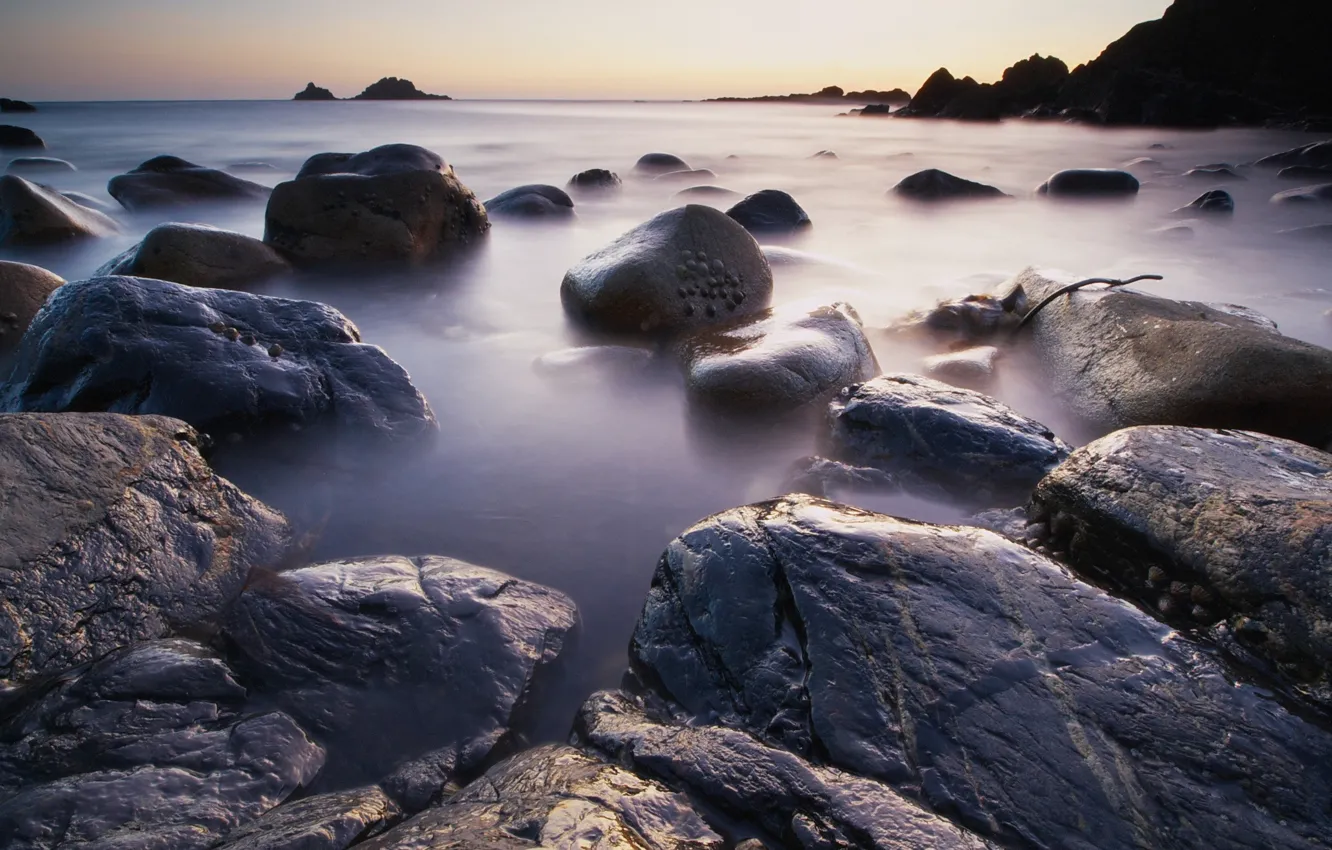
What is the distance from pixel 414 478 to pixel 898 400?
2.38 m

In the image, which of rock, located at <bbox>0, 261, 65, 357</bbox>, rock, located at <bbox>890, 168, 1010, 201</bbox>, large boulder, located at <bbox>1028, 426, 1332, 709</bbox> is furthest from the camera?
rock, located at <bbox>890, 168, 1010, 201</bbox>

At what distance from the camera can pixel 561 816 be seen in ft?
5.26

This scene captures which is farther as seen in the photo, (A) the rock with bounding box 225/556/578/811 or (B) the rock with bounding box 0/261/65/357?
(B) the rock with bounding box 0/261/65/357

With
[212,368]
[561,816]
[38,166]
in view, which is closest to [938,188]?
[212,368]

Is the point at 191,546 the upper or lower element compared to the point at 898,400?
lower

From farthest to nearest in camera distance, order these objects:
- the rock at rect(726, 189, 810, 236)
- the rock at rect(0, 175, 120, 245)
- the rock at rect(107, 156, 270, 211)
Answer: the rock at rect(107, 156, 270, 211)
the rock at rect(726, 189, 810, 236)
the rock at rect(0, 175, 120, 245)

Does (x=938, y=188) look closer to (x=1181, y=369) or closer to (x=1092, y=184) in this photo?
(x=1092, y=184)

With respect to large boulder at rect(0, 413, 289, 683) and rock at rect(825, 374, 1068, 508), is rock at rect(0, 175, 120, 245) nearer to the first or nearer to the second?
large boulder at rect(0, 413, 289, 683)

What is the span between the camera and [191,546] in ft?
8.51

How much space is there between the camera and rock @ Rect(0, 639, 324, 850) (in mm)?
1662

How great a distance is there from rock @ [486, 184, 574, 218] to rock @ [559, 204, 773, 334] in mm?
5269

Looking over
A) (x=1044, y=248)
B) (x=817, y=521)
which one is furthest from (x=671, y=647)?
(x=1044, y=248)

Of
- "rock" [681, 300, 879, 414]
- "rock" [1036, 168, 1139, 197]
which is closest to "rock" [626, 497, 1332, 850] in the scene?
"rock" [681, 300, 879, 414]

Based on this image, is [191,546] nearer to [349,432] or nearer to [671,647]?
[349,432]
